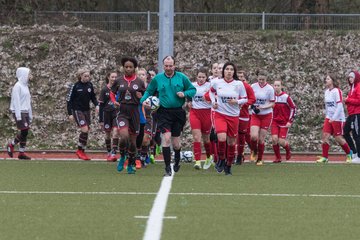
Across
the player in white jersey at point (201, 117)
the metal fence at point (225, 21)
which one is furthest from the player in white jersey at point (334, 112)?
the metal fence at point (225, 21)

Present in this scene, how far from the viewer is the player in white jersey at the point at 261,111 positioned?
68.5 ft

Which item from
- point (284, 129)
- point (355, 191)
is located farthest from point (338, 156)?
point (355, 191)

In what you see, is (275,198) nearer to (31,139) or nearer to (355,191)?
(355,191)

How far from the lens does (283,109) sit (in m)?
22.2

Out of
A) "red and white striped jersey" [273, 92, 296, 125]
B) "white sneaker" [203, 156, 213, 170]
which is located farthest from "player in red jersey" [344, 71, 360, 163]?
"white sneaker" [203, 156, 213, 170]

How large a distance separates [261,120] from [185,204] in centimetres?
930

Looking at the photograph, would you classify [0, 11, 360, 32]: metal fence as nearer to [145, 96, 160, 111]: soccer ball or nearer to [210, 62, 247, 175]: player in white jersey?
Result: [210, 62, 247, 175]: player in white jersey

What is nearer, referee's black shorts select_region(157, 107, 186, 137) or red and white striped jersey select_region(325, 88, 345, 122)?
referee's black shorts select_region(157, 107, 186, 137)

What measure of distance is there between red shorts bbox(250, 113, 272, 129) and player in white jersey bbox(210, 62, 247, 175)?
3.66 meters

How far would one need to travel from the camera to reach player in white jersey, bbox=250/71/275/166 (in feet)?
68.5

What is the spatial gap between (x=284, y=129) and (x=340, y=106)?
1.40 metres

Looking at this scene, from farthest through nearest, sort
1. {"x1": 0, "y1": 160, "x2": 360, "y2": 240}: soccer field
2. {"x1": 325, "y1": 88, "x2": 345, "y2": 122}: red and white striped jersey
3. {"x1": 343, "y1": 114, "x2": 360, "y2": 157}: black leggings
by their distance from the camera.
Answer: {"x1": 343, "y1": 114, "x2": 360, "y2": 157}: black leggings, {"x1": 325, "y1": 88, "x2": 345, "y2": 122}: red and white striped jersey, {"x1": 0, "y1": 160, "x2": 360, "y2": 240}: soccer field

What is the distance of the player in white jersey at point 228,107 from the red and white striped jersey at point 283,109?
16.2 ft

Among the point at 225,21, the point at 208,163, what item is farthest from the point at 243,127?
the point at 225,21
